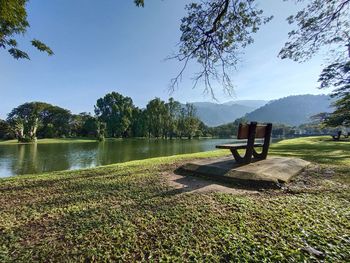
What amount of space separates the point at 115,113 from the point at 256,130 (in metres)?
61.1

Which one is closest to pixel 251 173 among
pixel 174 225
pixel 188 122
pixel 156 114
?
pixel 174 225

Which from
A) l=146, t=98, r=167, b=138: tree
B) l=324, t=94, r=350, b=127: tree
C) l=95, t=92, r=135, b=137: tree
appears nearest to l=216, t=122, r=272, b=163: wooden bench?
l=324, t=94, r=350, b=127: tree

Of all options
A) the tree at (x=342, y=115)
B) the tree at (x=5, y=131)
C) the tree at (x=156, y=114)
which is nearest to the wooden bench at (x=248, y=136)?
the tree at (x=342, y=115)

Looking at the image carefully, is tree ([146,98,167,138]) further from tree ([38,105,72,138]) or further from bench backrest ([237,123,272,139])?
bench backrest ([237,123,272,139])

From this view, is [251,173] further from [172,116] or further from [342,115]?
[172,116]

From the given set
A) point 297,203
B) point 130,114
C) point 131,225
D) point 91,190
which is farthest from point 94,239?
point 130,114

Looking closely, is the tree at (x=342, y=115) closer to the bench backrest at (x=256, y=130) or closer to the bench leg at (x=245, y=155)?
the bench backrest at (x=256, y=130)

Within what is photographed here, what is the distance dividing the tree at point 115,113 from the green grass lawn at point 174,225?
5924 cm

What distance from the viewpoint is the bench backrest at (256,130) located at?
232 inches

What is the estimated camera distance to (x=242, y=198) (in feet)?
12.9

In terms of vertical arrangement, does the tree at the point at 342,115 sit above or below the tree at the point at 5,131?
above

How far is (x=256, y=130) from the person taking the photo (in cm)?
630

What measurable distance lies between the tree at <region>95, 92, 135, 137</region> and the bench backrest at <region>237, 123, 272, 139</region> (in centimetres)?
5775

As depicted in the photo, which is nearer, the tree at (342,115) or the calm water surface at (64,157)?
the calm water surface at (64,157)
